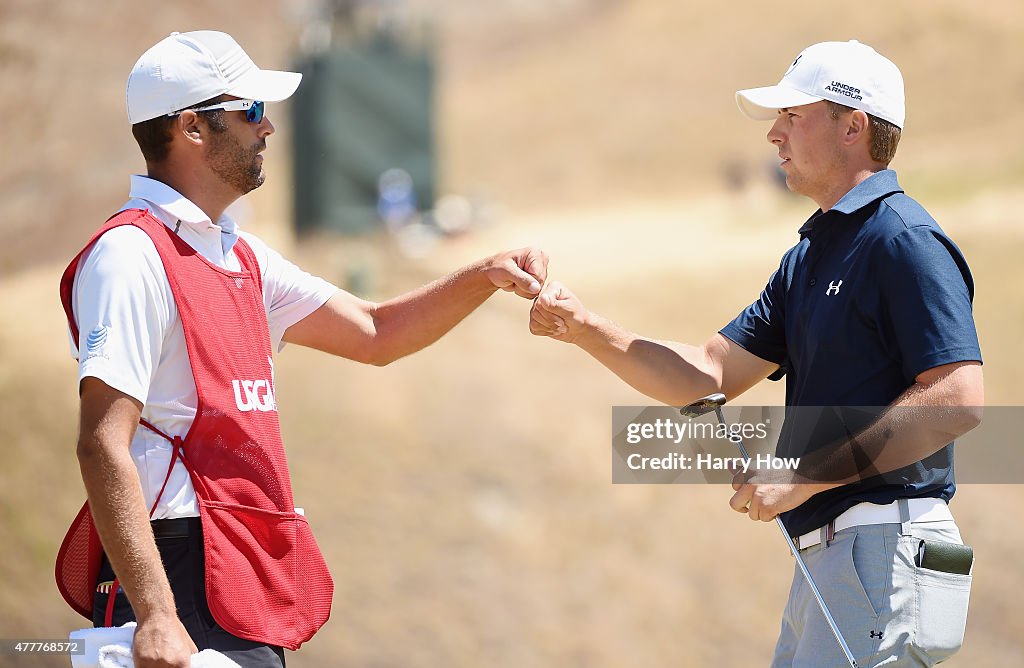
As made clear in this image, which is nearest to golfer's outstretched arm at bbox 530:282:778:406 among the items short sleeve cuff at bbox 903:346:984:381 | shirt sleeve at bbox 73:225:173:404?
short sleeve cuff at bbox 903:346:984:381

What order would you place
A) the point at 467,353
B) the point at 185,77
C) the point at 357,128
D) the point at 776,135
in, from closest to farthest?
the point at 185,77
the point at 776,135
the point at 467,353
the point at 357,128

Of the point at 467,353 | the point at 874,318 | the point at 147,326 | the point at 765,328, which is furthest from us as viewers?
the point at 467,353

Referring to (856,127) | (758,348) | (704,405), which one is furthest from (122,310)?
(856,127)

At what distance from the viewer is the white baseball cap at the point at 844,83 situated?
3.76m

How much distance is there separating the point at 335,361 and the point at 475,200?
13.2 metres

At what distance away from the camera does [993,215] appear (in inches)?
876

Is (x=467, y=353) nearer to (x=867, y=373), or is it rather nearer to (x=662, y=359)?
(x=662, y=359)

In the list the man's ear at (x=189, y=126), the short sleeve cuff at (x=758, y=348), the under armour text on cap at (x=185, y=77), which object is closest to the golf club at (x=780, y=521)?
the short sleeve cuff at (x=758, y=348)

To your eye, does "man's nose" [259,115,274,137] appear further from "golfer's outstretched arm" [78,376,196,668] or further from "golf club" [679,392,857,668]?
"golf club" [679,392,857,668]

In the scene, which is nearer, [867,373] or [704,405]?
[867,373]

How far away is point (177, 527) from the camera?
3312 millimetres

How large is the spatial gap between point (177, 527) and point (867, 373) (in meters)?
1.87

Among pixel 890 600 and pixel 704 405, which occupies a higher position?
pixel 704 405
